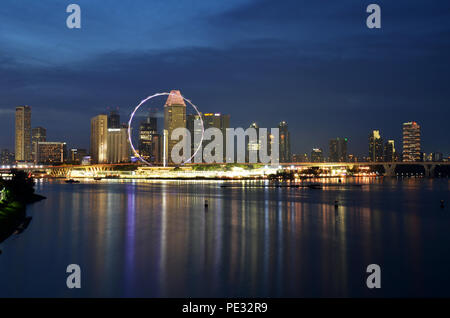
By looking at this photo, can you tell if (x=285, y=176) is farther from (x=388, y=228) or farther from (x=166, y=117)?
(x=388, y=228)

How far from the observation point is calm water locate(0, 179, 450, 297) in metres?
15.1

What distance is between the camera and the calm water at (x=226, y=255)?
1506cm

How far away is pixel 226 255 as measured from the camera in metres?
20.2

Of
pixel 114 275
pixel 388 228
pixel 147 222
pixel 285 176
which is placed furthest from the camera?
pixel 285 176

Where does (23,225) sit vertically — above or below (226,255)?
above

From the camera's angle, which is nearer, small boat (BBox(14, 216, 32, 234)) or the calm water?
the calm water

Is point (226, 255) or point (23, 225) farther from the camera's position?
point (23, 225)

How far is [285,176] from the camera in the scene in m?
126

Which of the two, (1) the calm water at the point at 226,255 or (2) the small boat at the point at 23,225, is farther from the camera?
(2) the small boat at the point at 23,225

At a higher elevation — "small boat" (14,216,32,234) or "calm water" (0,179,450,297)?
"small boat" (14,216,32,234)

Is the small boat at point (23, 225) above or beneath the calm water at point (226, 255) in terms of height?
above
